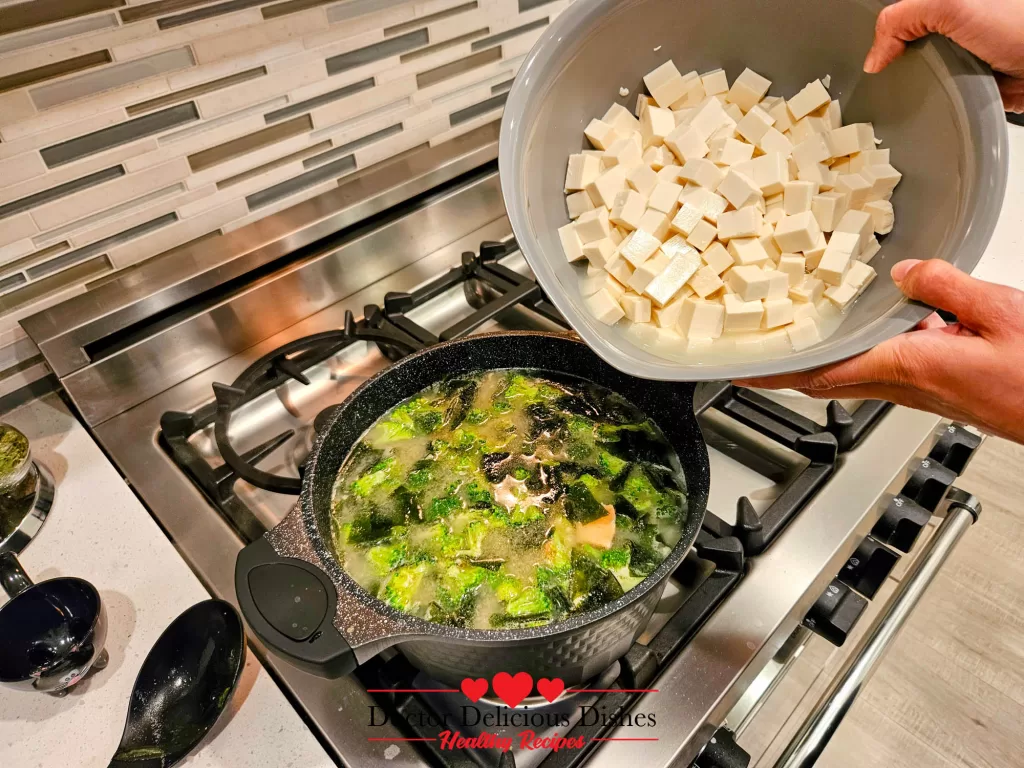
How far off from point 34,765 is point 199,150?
90 centimetres

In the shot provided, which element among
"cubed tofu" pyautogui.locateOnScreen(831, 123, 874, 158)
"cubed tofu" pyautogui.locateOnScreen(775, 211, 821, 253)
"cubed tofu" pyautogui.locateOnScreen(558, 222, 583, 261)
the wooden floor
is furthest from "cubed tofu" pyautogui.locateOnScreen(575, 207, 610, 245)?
the wooden floor

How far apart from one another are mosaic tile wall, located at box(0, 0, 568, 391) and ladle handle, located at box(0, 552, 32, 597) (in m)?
0.39

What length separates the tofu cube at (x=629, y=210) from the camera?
0.92 metres

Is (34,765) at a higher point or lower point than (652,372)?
lower

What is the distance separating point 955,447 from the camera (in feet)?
3.67

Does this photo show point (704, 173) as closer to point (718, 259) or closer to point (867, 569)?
point (718, 259)

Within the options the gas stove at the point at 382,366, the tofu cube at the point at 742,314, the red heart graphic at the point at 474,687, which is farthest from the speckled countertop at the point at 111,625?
the tofu cube at the point at 742,314

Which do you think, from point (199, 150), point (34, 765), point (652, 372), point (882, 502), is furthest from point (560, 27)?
point (34, 765)

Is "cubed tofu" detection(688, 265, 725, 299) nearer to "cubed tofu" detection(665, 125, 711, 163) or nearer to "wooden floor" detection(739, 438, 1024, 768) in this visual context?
"cubed tofu" detection(665, 125, 711, 163)

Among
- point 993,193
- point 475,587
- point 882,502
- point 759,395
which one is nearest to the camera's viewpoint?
point 993,193

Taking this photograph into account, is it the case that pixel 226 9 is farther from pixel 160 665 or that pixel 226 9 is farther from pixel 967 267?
pixel 967 267

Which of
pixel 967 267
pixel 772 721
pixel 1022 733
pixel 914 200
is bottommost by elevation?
pixel 772 721

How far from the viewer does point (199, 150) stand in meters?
1.13

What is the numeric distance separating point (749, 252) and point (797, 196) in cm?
10
